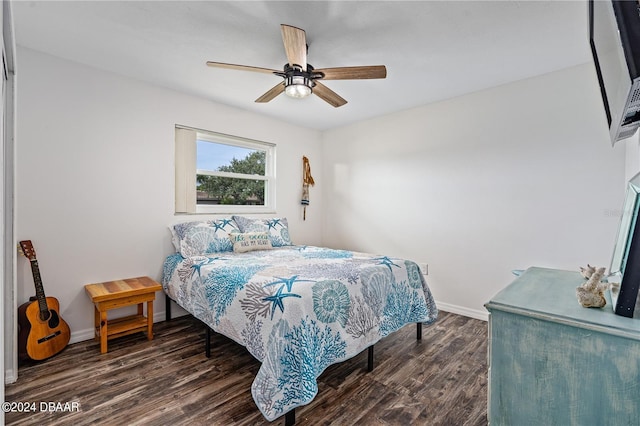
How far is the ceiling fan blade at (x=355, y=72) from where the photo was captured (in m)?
2.04

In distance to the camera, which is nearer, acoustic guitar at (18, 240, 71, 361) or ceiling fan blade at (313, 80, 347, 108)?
acoustic guitar at (18, 240, 71, 361)

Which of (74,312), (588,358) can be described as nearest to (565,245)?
(588,358)

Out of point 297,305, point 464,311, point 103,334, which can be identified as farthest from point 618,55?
point 103,334

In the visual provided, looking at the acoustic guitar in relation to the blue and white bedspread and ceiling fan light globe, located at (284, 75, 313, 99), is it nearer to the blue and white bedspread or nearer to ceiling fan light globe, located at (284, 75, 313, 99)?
the blue and white bedspread

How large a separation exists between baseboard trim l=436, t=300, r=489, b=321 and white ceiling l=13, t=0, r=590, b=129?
2.32 metres

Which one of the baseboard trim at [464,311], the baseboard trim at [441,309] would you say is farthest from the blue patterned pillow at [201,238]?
the baseboard trim at [464,311]

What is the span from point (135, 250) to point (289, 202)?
79.6 inches

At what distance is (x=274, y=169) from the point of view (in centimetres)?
412

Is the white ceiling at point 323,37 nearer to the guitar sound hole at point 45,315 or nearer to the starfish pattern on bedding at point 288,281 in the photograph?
the starfish pattern on bedding at point 288,281

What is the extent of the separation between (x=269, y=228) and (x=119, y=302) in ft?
5.31

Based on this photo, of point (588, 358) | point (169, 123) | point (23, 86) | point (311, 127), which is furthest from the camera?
point (311, 127)

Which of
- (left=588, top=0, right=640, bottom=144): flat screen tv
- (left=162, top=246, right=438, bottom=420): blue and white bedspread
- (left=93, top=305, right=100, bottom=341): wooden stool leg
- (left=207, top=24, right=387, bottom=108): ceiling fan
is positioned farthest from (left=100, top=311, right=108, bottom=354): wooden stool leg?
(left=588, top=0, right=640, bottom=144): flat screen tv

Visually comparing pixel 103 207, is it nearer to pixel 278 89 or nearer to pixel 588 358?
pixel 278 89

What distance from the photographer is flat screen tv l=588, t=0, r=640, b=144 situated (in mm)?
820
